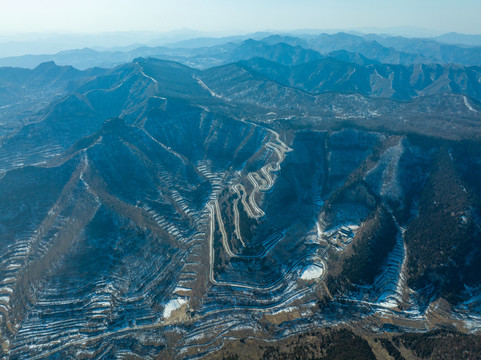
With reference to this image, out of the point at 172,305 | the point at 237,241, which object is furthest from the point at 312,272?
the point at 172,305

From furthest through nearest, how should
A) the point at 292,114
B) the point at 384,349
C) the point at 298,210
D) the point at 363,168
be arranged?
the point at 292,114
the point at 363,168
the point at 298,210
the point at 384,349

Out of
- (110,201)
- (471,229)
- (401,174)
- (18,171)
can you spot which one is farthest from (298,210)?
(18,171)

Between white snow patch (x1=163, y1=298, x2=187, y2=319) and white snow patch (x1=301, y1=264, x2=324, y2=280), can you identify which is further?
white snow patch (x1=301, y1=264, x2=324, y2=280)

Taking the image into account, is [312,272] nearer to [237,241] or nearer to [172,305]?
[237,241]

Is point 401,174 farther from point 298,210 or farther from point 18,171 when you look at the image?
point 18,171

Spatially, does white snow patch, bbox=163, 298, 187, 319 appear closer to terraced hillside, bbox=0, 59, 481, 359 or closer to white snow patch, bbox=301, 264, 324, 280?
terraced hillside, bbox=0, 59, 481, 359

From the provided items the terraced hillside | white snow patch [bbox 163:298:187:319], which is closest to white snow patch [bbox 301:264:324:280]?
the terraced hillside
